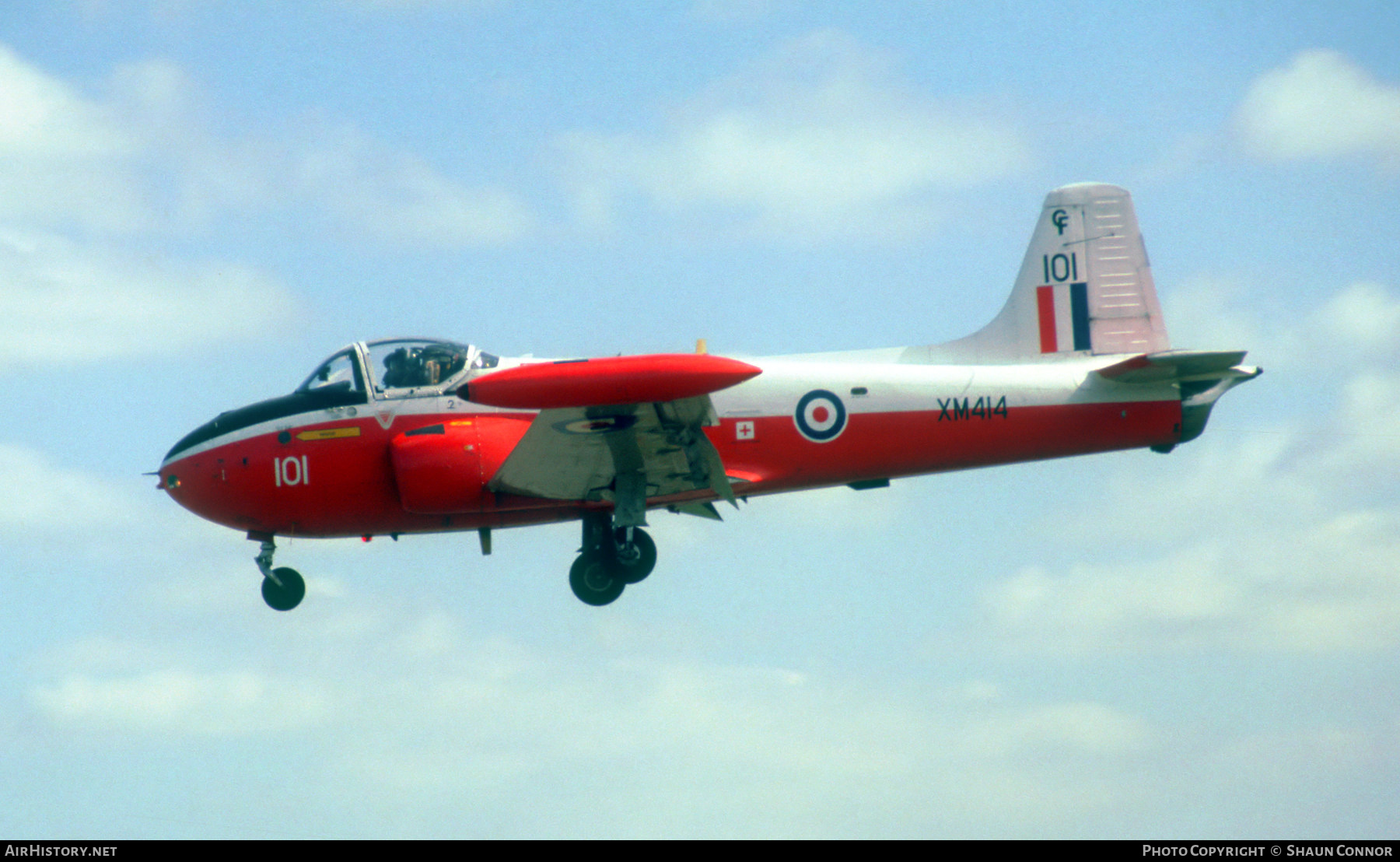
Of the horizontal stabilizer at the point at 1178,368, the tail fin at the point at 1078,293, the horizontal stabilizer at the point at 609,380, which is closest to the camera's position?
the horizontal stabilizer at the point at 609,380

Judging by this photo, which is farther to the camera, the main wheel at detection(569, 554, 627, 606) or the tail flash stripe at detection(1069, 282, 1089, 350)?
the tail flash stripe at detection(1069, 282, 1089, 350)

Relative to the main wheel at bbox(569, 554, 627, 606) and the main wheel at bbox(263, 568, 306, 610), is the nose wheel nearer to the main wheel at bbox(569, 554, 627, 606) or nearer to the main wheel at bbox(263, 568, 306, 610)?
the main wheel at bbox(263, 568, 306, 610)

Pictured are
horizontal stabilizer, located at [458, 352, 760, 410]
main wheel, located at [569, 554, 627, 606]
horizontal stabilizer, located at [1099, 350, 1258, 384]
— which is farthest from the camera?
main wheel, located at [569, 554, 627, 606]

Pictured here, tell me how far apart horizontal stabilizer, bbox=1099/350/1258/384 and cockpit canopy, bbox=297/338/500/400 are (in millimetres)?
7886

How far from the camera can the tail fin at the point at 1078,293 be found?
1783cm

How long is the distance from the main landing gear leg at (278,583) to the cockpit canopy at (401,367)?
2362 millimetres

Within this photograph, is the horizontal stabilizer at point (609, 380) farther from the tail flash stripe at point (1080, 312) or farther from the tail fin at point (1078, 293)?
the tail flash stripe at point (1080, 312)

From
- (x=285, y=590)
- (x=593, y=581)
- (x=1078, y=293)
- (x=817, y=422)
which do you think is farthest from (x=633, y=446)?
(x=1078, y=293)

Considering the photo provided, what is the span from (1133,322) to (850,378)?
4.04m

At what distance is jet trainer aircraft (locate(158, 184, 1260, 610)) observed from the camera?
16391mm

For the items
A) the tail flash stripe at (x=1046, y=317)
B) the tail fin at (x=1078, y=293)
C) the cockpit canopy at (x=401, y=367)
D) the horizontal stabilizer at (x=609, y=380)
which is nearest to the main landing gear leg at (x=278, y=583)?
the cockpit canopy at (x=401, y=367)

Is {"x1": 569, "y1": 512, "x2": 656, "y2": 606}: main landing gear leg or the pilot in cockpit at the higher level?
the pilot in cockpit

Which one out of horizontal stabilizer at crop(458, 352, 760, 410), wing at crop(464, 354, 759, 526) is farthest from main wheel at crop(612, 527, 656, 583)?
horizontal stabilizer at crop(458, 352, 760, 410)

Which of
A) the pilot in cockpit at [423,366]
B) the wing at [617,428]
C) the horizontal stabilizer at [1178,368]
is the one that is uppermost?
the pilot in cockpit at [423,366]
